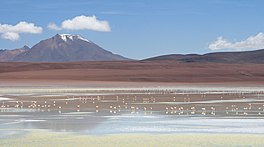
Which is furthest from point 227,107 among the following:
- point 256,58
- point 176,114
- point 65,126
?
point 256,58

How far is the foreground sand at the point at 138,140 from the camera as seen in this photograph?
543 inches

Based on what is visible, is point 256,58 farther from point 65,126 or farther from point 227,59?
point 65,126

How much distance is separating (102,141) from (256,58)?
164m

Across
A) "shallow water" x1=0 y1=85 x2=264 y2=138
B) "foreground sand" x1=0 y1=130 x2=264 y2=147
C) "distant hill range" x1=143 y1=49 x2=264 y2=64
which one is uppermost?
"distant hill range" x1=143 y1=49 x2=264 y2=64

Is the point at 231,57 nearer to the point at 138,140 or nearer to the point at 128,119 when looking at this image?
the point at 128,119

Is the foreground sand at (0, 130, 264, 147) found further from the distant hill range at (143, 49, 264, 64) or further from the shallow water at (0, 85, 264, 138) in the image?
the distant hill range at (143, 49, 264, 64)

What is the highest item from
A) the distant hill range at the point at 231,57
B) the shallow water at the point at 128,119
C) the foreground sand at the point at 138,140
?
the distant hill range at the point at 231,57

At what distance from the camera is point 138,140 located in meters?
14.5

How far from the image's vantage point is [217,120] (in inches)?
763

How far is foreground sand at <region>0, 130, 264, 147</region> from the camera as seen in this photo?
543 inches

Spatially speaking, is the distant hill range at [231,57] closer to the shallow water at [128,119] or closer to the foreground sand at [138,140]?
the shallow water at [128,119]

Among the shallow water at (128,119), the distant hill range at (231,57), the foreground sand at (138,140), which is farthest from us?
the distant hill range at (231,57)

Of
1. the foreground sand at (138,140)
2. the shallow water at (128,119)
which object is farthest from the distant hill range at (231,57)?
the foreground sand at (138,140)

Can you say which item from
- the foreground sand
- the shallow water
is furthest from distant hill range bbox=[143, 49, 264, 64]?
the foreground sand
